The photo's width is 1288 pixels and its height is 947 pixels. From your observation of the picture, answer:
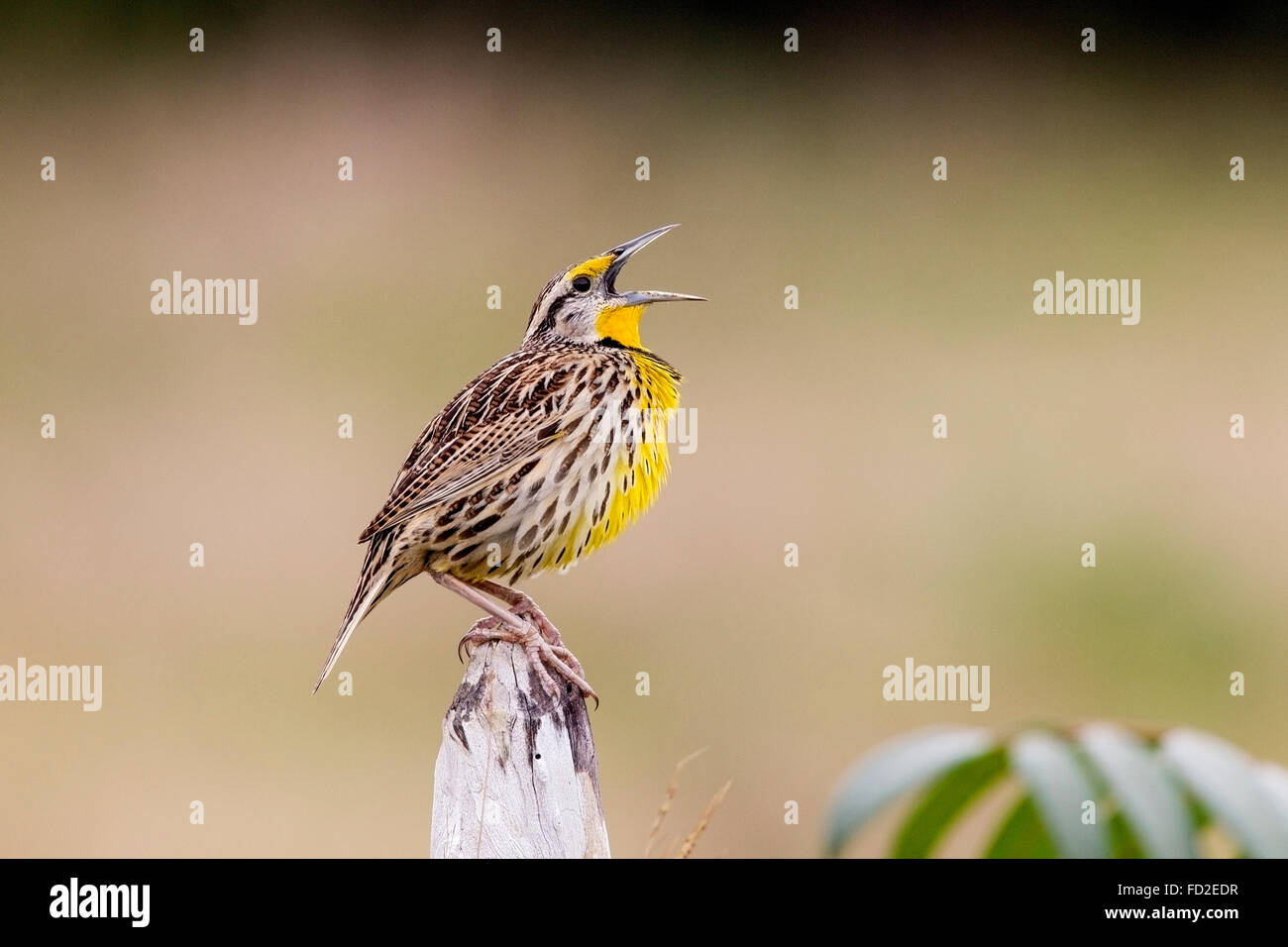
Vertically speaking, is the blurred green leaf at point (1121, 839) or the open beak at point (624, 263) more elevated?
the open beak at point (624, 263)

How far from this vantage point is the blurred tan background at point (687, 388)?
6152 millimetres

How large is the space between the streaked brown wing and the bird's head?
210mm

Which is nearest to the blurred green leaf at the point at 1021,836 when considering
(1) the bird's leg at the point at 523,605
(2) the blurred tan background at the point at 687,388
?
(1) the bird's leg at the point at 523,605

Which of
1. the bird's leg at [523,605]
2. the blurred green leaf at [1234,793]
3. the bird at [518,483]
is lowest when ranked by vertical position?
the blurred green leaf at [1234,793]

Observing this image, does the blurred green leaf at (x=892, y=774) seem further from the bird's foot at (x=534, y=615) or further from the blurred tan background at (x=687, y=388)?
the blurred tan background at (x=687, y=388)

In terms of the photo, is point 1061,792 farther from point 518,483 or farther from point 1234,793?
point 518,483

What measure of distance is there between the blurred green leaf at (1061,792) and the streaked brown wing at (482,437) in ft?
5.45

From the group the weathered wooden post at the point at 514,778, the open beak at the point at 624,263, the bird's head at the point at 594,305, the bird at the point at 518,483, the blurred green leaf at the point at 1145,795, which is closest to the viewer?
the blurred green leaf at the point at 1145,795

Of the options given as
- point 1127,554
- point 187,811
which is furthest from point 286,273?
point 1127,554

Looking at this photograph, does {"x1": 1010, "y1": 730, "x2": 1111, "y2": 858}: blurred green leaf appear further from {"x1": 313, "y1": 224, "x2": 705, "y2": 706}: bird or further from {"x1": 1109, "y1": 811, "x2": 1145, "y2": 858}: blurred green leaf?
{"x1": 313, "y1": 224, "x2": 705, "y2": 706}: bird

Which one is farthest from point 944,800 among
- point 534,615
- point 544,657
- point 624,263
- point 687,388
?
point 687,388

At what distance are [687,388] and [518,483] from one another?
471 cm

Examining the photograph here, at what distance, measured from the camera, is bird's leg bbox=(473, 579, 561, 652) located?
283 cm

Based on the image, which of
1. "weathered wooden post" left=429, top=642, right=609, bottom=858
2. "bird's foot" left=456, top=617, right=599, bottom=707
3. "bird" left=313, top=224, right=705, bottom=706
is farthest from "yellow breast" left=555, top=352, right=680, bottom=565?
"weathered wooden post" left=429, top=642, right=609, bottom=858
